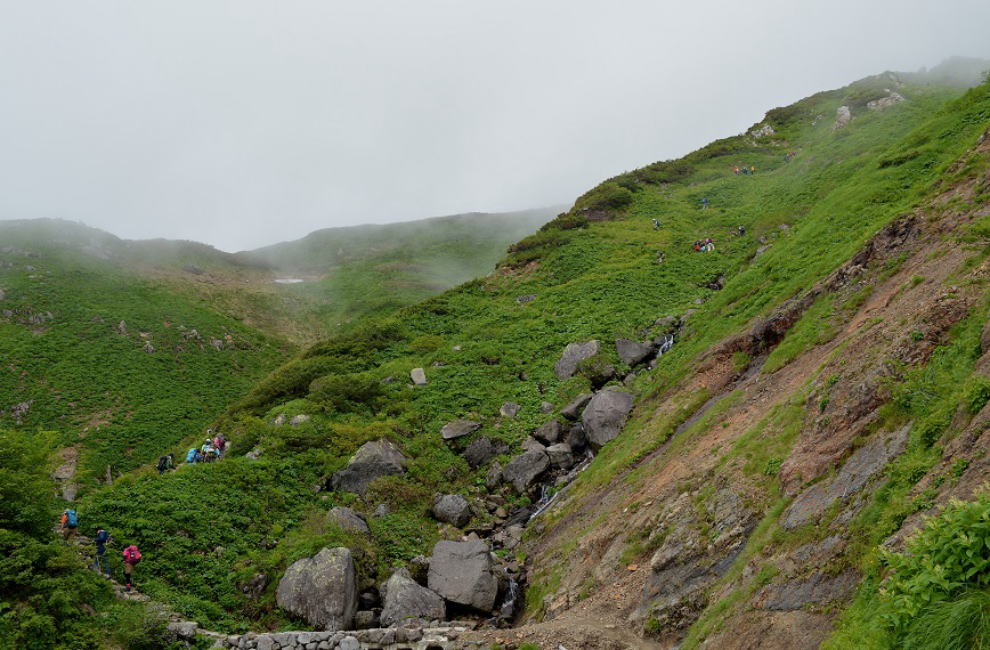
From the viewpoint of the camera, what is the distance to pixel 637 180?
236 ft

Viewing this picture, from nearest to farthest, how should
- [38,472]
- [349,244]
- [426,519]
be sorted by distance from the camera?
[38,472], [426,519], [349,244]

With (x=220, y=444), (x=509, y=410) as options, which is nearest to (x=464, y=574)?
(x=509, y=410)

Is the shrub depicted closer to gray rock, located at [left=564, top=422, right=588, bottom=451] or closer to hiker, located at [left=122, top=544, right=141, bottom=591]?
hiker, located at [left=122, top=544, right=141, bottom=591]

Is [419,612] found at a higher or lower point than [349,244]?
lower

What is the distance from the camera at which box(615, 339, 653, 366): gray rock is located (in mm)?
32594

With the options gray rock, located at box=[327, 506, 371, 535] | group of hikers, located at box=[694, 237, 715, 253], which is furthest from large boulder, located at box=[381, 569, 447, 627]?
group of hikers, located at box=[694, 237, 715, 253]

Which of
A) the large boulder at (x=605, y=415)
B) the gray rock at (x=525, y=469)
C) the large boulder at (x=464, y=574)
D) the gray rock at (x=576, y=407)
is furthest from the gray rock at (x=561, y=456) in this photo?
the large boulder at (x=464, y=574)

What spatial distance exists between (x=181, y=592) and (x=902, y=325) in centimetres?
2363

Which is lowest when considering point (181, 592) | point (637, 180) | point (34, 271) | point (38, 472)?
point (181, 592)

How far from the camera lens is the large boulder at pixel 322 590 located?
58.1ft

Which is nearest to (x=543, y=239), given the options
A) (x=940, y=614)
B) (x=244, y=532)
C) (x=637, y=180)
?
(x=637, y=180)

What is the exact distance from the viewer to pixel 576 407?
2928 cm

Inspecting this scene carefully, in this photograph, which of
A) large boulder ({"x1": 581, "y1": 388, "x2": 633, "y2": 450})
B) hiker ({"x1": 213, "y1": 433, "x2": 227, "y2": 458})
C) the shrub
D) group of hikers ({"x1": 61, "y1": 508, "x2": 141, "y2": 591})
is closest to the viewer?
the shrub

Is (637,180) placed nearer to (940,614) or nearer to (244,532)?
(244,532)
